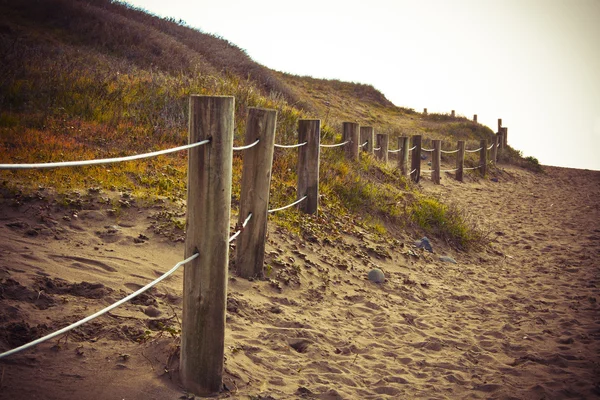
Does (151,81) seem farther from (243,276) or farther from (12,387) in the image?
(12,387)

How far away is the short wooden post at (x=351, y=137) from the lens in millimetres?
9203

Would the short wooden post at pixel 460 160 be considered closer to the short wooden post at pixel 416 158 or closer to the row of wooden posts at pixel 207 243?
the short wooden post at pixel 416 158

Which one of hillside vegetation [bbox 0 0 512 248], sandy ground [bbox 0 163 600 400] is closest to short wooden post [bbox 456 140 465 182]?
hillside vegetation [bbox 0 0 512 248]

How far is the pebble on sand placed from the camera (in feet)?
18.4

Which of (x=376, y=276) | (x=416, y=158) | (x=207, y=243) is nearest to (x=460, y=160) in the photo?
(x=416, y=158)

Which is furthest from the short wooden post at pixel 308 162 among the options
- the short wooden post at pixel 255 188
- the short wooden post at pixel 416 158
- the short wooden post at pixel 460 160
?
the short wooden post at pixel 460 160

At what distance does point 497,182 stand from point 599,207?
12.5 ft

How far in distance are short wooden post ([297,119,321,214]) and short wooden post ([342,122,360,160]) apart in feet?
10.0

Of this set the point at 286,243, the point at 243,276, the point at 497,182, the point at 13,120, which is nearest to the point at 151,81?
the point at 13,120

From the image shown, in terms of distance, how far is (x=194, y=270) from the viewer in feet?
8.48

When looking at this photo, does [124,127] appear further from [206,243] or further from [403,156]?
[403,156]

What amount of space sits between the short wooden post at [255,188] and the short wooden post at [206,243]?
5.66ft

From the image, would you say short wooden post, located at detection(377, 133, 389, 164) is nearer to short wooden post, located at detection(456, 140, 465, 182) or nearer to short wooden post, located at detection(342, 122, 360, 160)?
short wooden post, located at detection(342, 122, 360, 160)

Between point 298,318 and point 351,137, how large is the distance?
18.7ft
